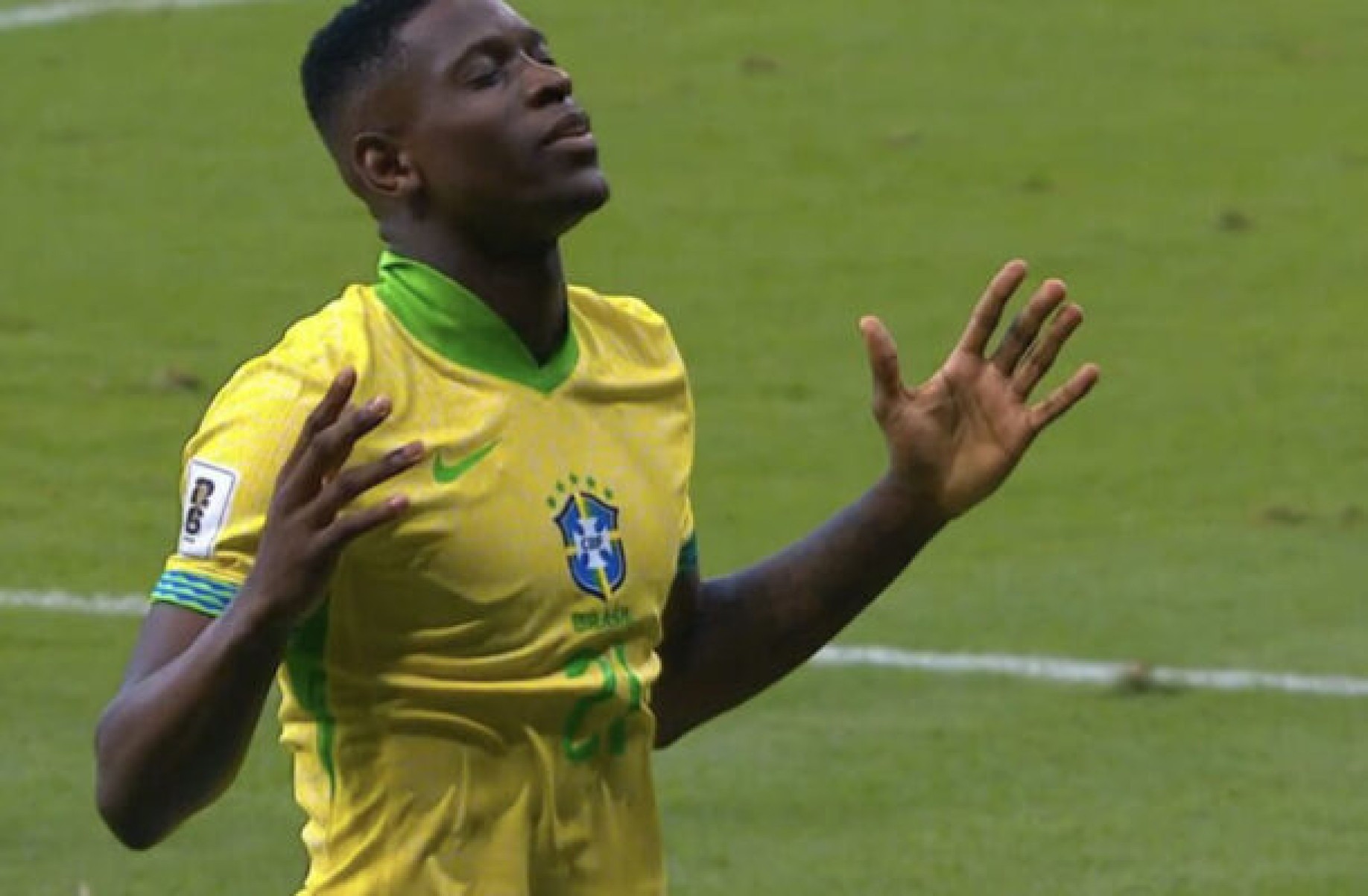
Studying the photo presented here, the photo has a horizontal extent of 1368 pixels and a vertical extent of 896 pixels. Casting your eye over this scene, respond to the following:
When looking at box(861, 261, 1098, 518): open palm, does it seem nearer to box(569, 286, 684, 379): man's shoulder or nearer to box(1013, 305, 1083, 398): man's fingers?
box(1013, 305, 1083, 398): man's fingers

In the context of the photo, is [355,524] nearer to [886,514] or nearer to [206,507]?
[206,507]

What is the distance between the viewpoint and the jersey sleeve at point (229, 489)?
445cm

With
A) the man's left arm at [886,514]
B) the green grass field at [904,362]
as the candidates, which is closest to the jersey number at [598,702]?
the man's left arm at [886,514]

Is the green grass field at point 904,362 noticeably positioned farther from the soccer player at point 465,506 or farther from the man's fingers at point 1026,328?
the soccer player at point 465,506

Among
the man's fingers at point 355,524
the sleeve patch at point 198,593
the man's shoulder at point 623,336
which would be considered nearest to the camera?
the man's fingers at point 355,524

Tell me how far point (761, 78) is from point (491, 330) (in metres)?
11.2

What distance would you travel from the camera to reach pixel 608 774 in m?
4.84

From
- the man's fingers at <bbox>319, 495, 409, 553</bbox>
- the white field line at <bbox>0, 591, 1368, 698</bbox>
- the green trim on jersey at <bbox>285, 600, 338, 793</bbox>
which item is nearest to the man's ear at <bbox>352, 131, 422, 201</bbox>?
the green trim on jersey at <bbox>285, 600, 338, 793</bbox>

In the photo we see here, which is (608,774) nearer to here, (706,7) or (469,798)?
(469,798)

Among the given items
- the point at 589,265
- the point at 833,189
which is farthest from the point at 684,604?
the point at 833,189

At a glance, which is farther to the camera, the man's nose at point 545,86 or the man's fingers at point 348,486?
the man's nose at point 545,86

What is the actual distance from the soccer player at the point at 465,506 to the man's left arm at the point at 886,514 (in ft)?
0.10

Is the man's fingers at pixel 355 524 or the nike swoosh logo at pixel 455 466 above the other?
the man's fingers at pixel 355 524

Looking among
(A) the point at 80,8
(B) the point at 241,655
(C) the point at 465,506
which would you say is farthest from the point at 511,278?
(A) the point at 80,8
